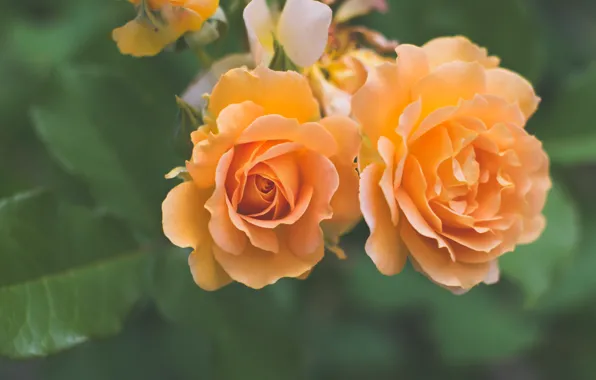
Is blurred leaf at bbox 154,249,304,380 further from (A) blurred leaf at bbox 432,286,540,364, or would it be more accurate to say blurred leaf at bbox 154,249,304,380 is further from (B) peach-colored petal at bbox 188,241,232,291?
(A) blurred leaf at bbox 432,286,540,364

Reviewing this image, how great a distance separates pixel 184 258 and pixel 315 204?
378 millimetres

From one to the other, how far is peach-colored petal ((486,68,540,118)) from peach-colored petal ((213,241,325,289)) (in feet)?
0.85

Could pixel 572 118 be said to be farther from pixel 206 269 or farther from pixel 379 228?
pixel 206 269

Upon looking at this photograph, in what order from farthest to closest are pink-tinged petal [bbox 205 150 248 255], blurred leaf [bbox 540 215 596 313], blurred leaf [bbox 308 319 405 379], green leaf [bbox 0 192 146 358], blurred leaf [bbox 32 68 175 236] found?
blurred leaf [bbox 308 319 405 379] → blurred leaf [bbox 540 215 596 313] → blurred leaf [bbox 32 68 175 236] → green leaf [bbox 0 192 146 358] → pink-tinged petal [bbox 205 150 248 255]

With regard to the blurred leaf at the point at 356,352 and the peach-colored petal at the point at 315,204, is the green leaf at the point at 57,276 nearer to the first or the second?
the peach-colored petal at the point at 315,204

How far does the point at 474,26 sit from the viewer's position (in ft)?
3.78

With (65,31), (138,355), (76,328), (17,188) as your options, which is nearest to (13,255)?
(76,328)

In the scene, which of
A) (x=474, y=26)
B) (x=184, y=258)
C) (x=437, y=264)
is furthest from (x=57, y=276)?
(x=474, y=26)

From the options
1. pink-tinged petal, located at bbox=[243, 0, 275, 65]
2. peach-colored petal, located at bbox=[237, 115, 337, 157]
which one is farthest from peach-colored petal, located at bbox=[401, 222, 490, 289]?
pink-tinged petal, located at bbox=[243, 0, 275, 65]

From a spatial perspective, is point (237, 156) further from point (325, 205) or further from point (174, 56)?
point (174, 56)

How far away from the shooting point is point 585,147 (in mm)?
1172

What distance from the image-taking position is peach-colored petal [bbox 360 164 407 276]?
2.03 feet

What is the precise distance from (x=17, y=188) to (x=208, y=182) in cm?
43

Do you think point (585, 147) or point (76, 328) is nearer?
point (76, 328)
